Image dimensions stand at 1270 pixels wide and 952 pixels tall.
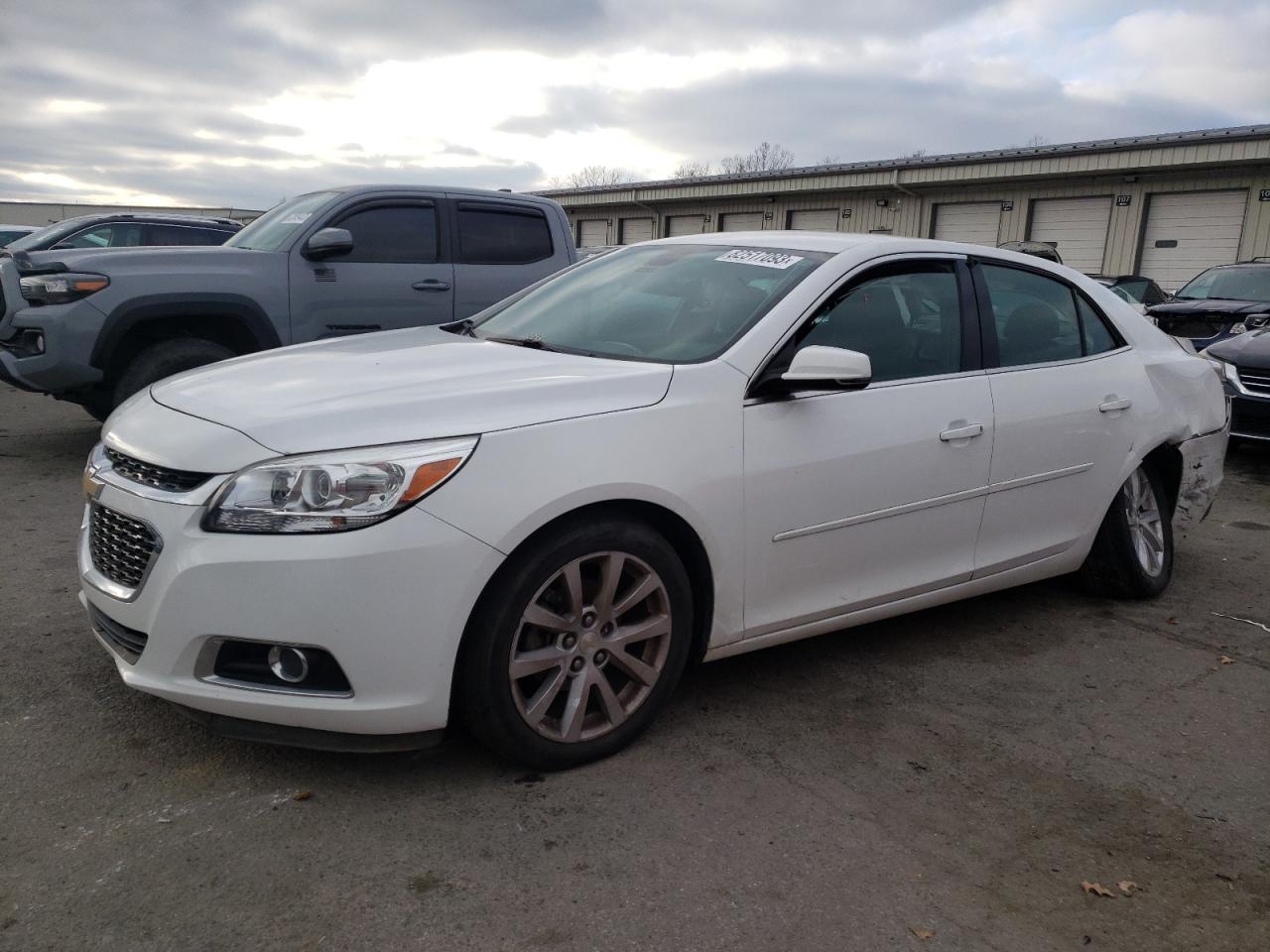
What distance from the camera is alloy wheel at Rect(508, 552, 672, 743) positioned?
2.82 meters

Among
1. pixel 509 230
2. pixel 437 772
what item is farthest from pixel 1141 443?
pixel 509 230

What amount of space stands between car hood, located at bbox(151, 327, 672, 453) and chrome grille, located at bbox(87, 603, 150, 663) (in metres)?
0.61

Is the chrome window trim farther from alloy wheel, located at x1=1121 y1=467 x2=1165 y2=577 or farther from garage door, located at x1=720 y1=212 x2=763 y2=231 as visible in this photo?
garage door, located at x1=720 y1=212 x2=763 y2=231

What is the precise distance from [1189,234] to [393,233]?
17.0 m

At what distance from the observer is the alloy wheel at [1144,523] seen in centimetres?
457

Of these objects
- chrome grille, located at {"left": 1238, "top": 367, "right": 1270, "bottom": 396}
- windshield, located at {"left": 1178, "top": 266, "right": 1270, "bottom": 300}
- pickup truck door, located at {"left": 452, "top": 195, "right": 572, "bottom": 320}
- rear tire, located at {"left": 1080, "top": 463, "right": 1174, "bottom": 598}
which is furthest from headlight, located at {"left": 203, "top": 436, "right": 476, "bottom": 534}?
windshield, located at {"left": 1178, "top": 266, "right": 1270, "bottom": 300}

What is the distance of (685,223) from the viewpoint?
2966 cm

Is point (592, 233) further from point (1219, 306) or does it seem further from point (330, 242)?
point (330, 242)

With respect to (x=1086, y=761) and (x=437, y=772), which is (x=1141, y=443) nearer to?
(x=1086, y=761)

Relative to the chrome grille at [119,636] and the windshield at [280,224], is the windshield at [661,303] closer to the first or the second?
the chrome grille at [119,636]

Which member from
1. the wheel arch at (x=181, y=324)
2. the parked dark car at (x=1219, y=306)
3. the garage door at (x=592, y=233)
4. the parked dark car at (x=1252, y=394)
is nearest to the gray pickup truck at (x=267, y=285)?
the wheel arch at (x=181, y=324)

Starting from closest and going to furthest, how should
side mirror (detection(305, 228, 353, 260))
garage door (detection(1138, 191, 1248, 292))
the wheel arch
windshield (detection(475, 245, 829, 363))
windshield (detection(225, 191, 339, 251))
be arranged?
windshield (detection(475, 245, 829, 363)), the wheel arch, side mirror (detection(305, 228, 353, 260)), windshield (detection(225, 191, 339, 251)), garage door (detection(1138, 191, 1248, 292))

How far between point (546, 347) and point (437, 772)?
1.47 meters

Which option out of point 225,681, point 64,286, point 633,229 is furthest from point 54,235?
point 633,229
